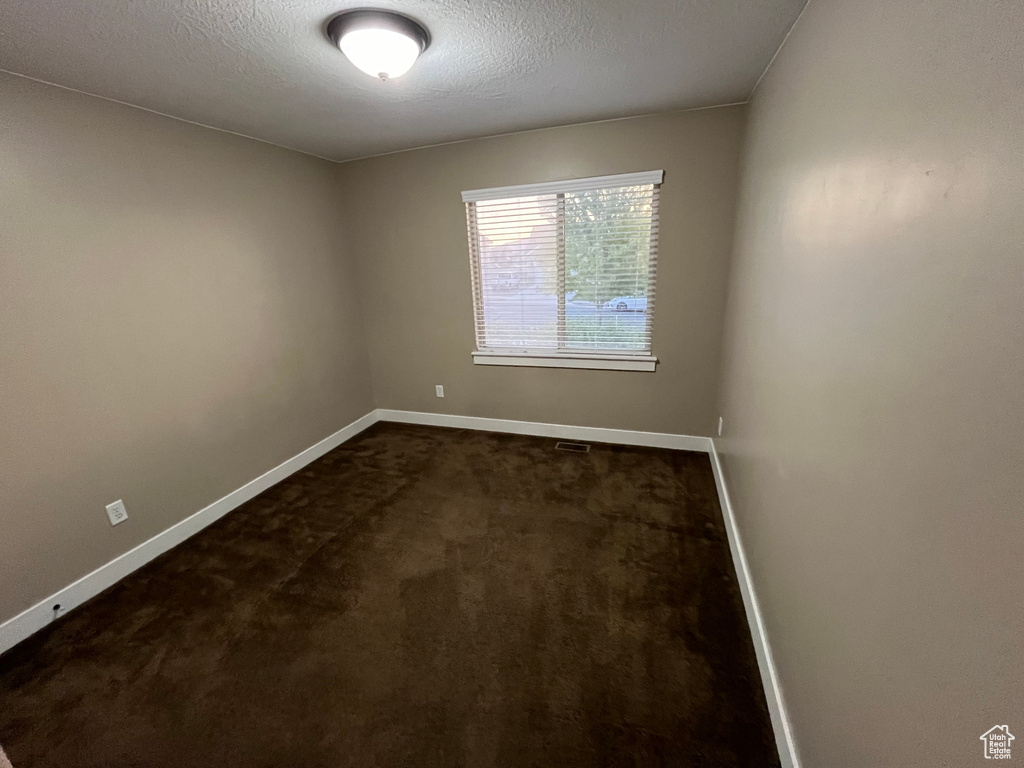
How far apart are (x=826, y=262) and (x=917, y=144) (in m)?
0.44

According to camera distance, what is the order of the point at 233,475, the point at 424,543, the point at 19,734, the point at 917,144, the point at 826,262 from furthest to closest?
the point at 233,475 → the point at 424,543 → the point at 19,734 → the point at 826,262 → the point at 917,144

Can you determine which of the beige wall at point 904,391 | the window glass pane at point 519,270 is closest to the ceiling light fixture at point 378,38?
the beige wall at point 904,391

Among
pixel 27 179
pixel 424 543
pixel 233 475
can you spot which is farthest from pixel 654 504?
pixel 27 179

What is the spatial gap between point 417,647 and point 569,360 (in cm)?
220

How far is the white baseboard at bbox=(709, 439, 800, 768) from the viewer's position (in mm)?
1209

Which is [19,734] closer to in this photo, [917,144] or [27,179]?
[27,179]

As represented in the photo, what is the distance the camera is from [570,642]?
5.39ft

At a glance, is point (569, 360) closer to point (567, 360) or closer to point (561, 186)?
point (567, 360)

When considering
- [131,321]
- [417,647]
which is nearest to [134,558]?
Result: [131,321]

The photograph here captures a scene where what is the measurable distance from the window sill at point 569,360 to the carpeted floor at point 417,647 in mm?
933

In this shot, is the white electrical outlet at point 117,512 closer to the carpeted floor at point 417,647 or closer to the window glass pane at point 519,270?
the carpeted floor at point 417,647

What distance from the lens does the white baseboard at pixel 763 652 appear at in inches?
47.6
